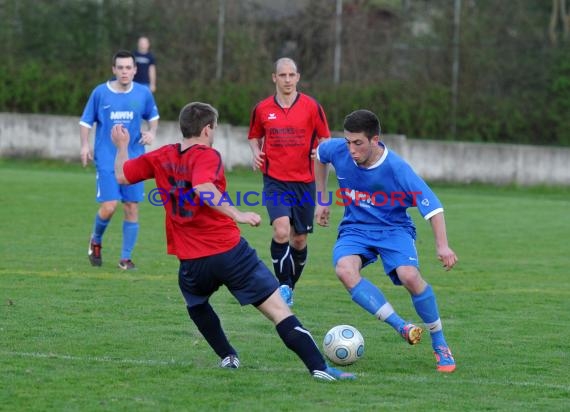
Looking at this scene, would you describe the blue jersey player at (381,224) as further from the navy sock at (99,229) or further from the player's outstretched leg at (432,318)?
the navy sock at (99,229)

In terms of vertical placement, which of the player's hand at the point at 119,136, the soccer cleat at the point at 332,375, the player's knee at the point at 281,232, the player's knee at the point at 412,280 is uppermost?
the player's hand at the point at 119,136

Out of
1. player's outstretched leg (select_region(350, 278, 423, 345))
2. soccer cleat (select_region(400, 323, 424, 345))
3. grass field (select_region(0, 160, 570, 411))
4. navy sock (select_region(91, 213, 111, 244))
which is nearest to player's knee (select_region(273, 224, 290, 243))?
grass field (select_region(0, 160, 570, 411))

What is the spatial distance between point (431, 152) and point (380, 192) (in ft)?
51.9

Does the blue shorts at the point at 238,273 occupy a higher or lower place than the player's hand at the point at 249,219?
lower

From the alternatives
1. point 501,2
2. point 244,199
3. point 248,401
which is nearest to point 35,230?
point 244,199

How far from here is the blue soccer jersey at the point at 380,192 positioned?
7105 mm

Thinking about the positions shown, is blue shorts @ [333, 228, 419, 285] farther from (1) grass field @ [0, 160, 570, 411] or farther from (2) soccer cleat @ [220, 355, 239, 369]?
(2) soccer cleat @ [220, 355, 239, 369]

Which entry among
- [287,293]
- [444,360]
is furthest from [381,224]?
[287,293]

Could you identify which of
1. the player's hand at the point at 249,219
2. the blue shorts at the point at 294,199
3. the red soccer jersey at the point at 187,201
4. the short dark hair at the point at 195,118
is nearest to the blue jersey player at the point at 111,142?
the blue shorts at the point at 294,199

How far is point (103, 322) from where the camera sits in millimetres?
8320

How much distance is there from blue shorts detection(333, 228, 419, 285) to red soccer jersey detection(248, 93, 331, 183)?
2.56 m

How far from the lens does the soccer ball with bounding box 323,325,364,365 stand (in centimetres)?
703

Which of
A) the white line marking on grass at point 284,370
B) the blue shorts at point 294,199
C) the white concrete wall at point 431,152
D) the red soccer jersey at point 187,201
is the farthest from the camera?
the white concrete wall at point 431,152

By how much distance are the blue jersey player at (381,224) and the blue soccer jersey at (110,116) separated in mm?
4383
